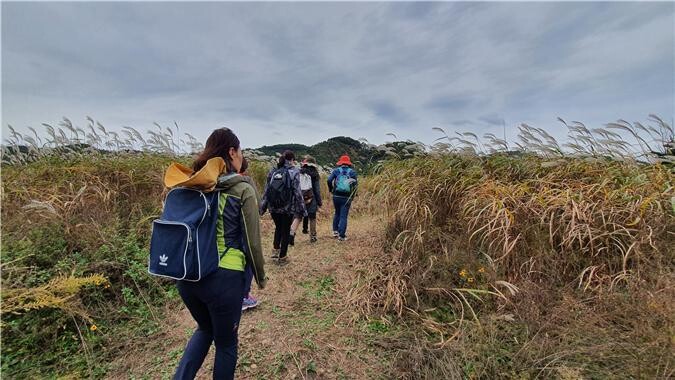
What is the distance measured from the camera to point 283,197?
15.2 feet

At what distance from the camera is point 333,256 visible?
5195 mm

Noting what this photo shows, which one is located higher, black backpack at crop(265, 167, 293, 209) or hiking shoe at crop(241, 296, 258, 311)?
black backpack at crop(265, 167, 293, 209)

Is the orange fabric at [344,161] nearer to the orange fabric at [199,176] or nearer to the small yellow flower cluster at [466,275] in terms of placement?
the small yellow flower cluster at [466,275]

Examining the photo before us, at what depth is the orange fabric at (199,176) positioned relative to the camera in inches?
71.6

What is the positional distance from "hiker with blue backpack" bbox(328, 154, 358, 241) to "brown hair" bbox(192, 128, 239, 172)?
3.95 m

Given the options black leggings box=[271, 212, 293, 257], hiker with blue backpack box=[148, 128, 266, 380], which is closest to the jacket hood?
hiker with blue backpack box=[148, 128, 266, 380]

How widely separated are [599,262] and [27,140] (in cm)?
818

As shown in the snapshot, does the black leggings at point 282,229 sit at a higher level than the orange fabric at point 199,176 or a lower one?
lower

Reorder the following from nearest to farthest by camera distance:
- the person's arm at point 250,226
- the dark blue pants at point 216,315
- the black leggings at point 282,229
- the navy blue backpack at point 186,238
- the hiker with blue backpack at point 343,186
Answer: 1. the navy blue backpack at point 186,238
2. the dark blue pants at point 216,315
3. the person's arm at point 250,226
4. the black leggings at point 282,229
5. the hiker with blue backpack at point 343,186

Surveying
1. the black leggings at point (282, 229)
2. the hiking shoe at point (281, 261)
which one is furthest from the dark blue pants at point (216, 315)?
the hiking shoe at point (281, 261)

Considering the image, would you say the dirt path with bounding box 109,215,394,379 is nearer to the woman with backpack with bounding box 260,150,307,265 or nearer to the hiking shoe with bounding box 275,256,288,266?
the hiking shoe with bounding box 275,256,288,266

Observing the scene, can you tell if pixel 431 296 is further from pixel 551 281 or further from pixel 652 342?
pixel 652 342

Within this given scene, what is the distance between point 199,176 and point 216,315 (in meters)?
0.83

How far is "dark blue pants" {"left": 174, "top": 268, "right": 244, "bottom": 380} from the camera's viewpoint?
6.17 ft
